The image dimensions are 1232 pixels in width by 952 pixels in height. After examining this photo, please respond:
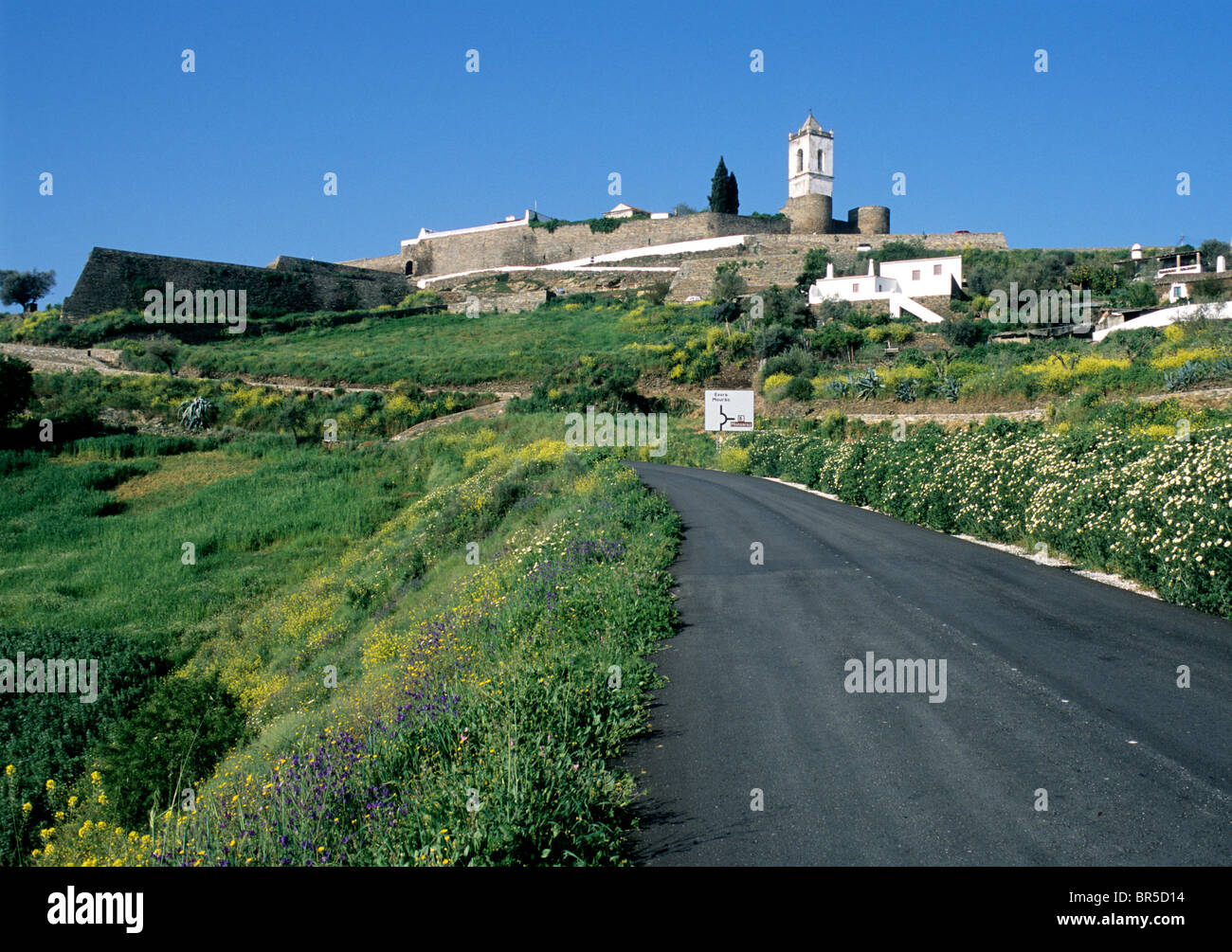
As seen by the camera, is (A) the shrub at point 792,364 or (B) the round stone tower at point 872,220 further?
(B) the round stone tower at point 872,220

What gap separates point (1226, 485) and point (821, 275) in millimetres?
63637

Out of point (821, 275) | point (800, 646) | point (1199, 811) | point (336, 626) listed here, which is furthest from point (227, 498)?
point (821, 275)

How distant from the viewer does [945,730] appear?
570cm

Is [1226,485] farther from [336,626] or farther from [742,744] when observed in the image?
[336,626]

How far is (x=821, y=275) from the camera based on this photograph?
68.8 meters

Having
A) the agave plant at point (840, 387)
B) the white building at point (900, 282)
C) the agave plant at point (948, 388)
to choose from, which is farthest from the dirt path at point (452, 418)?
the white building at point (900, 282)

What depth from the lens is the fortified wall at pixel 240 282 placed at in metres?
62.0

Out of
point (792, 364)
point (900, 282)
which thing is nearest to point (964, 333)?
point (792, 364)

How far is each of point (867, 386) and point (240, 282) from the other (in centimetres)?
6028

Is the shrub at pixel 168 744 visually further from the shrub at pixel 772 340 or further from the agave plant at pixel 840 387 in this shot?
the shrub at pixel 772 340

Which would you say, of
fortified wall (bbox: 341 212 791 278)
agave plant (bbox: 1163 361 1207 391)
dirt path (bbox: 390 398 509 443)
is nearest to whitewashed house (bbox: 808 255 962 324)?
fortified wall (bbox: 341 212 791 278)

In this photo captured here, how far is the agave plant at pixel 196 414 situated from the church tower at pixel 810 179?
6325cm

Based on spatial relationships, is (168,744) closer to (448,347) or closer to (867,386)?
(867,386)

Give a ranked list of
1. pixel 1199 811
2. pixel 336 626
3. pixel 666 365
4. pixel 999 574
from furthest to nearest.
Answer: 1. pixel 666 365
2. pixel 336 626
3. pixel 999 574
4. pixel 1199 811
